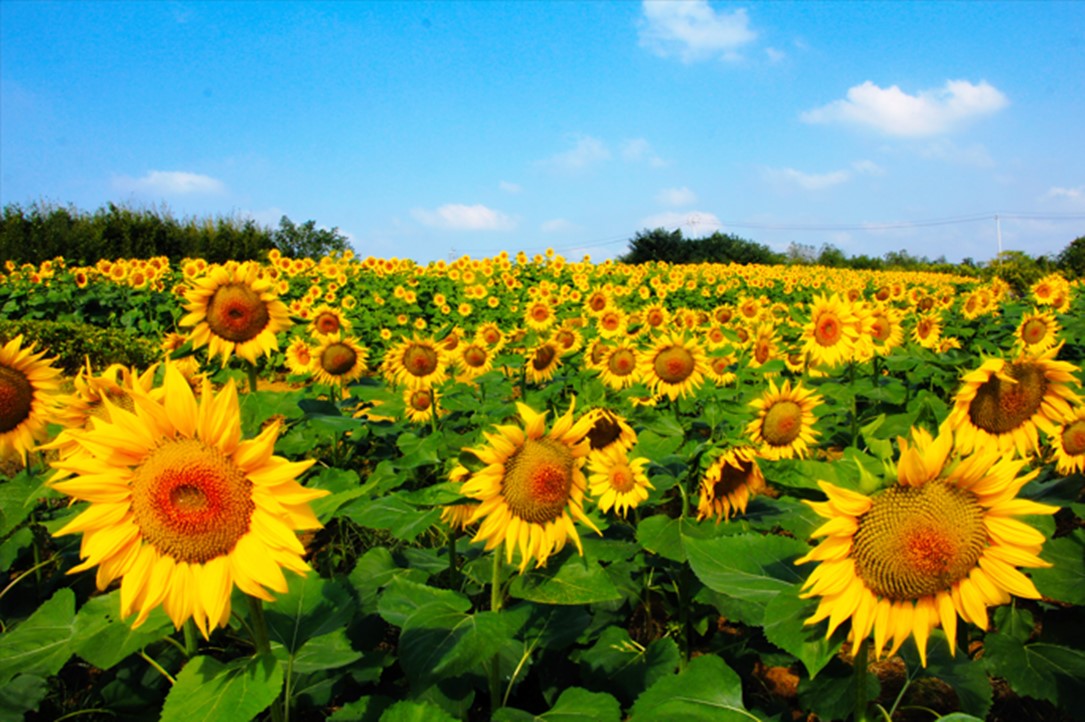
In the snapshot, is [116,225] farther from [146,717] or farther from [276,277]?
[146,717]

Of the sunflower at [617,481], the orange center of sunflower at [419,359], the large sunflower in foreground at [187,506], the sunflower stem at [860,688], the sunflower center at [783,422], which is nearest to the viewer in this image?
the large sunflower in foreground at [187,506]

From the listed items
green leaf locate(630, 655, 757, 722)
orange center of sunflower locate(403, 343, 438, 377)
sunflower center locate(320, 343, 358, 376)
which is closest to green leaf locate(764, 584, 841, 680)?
green leaf locate(630, 655, 757, 722)

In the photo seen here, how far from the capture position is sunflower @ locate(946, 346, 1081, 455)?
8.39 feet

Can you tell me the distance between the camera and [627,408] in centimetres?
338

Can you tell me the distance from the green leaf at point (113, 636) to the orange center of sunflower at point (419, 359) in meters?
3.15

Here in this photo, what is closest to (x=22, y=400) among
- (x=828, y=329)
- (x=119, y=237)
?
(x=828, y=329)

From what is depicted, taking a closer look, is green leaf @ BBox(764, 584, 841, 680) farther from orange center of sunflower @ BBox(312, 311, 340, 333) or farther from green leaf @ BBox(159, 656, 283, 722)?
orange center of sunflower @ BBox(312, 311, 340, 333)

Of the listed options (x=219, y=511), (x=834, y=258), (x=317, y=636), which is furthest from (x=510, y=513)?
(x=834, y=258)

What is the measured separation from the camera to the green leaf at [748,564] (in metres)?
1.62

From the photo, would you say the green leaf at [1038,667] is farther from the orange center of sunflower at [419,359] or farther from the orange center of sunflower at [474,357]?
the orange center of sunflower at [474,357]

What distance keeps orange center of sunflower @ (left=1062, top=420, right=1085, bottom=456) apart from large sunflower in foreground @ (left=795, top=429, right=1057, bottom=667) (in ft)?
7.16

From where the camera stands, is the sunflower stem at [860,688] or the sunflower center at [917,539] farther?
the sunflower stem at [860,688]

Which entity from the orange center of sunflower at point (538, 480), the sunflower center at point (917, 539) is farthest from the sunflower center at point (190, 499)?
the sunflower center at point (917, 539)

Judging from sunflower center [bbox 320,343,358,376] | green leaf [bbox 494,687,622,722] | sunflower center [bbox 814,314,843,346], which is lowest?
green leaf [bbox 494,687,622,722]
